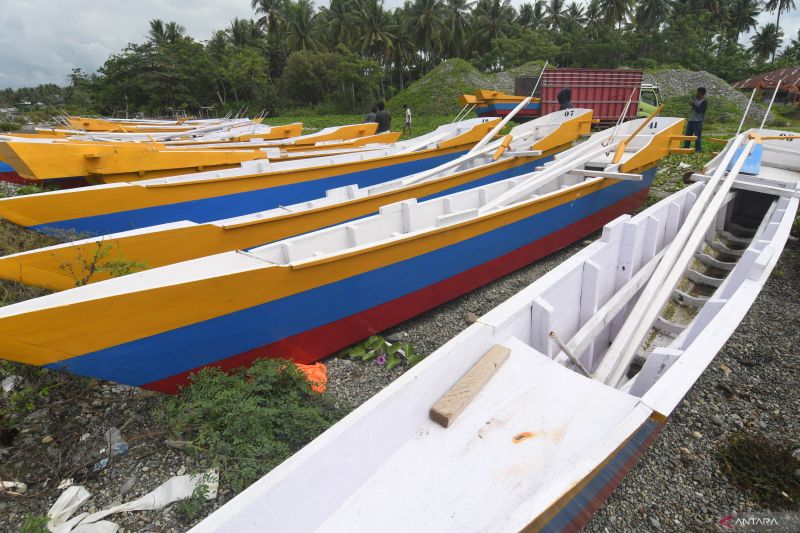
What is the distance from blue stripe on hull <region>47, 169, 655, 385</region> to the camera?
2508 mm

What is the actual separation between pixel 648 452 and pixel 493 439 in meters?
1.36

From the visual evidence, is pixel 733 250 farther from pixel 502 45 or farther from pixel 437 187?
pixel 502 45

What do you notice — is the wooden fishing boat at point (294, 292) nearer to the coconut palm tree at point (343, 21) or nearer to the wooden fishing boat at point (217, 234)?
the wooden fishing boat at point (217, 234)

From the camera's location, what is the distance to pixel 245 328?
295 cm

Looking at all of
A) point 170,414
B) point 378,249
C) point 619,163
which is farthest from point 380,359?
point 619,163

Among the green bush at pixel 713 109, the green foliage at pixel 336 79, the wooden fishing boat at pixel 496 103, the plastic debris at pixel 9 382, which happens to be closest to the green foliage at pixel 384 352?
the plastic debris at pixel 9 382

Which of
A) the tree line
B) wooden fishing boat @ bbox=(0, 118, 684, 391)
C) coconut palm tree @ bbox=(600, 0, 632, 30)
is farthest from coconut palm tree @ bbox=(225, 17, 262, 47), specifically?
wooden fishing boat @ bbox=(0, 118, 684, 391)

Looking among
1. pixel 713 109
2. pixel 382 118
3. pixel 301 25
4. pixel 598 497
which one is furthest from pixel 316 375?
pixel 301 25

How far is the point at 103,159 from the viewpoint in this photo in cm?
505

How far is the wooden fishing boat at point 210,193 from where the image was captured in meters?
4.10

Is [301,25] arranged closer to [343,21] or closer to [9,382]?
[343,21]

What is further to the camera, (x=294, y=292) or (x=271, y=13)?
(x=271, y=13)

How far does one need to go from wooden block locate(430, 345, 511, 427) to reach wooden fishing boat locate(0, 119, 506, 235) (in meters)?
4.41

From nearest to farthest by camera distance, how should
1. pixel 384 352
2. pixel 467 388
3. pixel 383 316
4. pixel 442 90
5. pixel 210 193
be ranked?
pixel 467 388 < pixel 384 352 < pixel 383 316 < pixel 210 193 < pixel 442 90
